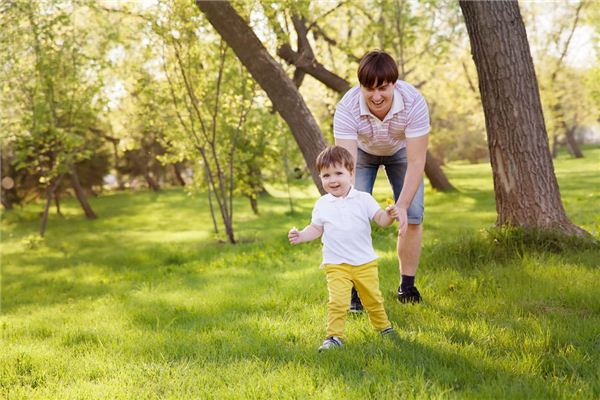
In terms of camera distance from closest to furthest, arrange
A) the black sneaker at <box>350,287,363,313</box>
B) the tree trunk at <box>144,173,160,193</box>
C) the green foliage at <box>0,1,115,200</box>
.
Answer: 1. the black sneaker at <box>350,287,363,313</box>
2. the green foliage at <box>0,1,115,200</box>
3. the tree trunk at <box>144,173,160,193</box>

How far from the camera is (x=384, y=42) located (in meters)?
16.1

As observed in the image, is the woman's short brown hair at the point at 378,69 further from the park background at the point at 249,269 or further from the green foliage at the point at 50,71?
the green foliage at the point at 50,71

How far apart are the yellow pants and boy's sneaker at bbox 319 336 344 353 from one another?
Result: 29 millimetres

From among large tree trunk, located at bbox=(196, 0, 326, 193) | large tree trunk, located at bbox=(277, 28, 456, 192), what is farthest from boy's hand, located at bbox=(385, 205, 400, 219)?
large tree trunk, located at bbox=(277, 28, 456, 192)

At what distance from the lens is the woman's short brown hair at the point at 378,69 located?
3.68 m

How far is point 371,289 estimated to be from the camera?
3561mm

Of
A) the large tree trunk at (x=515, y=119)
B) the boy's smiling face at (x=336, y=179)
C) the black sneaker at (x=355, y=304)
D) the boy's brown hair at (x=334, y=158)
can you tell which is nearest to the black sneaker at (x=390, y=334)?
the black sneaker at (x=355, y=304)

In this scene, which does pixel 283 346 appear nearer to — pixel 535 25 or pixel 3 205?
pixel 3 205

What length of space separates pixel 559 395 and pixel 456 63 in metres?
27.0

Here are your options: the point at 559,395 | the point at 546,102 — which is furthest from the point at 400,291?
the point at 546,102

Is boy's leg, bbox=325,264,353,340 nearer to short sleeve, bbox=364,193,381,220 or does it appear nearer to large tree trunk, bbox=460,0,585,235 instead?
short sleeve, bbox=364,193,381,220

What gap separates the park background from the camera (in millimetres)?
3086

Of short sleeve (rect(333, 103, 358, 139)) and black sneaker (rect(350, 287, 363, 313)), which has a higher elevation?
short sleeve (rect(333, 103, 358, 139))

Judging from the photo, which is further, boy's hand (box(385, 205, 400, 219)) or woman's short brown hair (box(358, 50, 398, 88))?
woman's short brown hair (box(358, 50, 398, 88))
